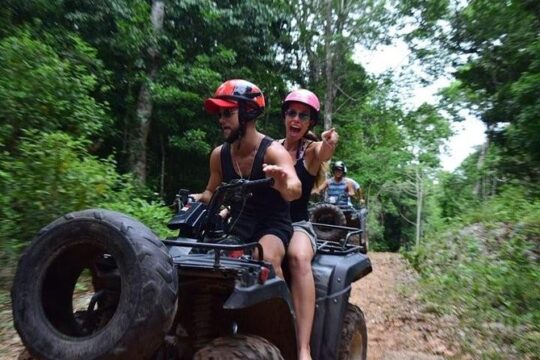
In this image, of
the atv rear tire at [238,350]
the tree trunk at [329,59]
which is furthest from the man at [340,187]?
the atv rear tire at [238,350]

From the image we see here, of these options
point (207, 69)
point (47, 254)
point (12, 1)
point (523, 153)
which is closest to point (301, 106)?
point (47, 254)

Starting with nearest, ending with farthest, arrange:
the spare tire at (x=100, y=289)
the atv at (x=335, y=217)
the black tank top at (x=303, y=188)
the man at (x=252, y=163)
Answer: the spare tire at (x=100, y=289), the man at (x=252, y=163), the black tank top at (x=303, y=188), the atv at (x=335, y=217)

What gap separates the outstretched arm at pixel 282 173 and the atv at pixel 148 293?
74mm

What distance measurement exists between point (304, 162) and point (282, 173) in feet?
3.64

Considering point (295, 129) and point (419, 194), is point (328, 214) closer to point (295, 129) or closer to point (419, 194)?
point (295, 129)

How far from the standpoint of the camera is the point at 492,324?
586 cm

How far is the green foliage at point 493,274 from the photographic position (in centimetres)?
554

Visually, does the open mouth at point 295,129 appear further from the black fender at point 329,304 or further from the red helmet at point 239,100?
the black fender at point 329,304

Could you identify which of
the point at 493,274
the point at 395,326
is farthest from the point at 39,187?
the point at 493,274

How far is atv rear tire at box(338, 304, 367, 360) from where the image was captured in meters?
3.63

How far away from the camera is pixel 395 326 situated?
21.2 feet

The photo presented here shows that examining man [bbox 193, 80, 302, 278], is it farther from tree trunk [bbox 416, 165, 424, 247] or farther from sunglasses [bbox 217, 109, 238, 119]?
tree trunk [bbox 416, 165, 424, 247]

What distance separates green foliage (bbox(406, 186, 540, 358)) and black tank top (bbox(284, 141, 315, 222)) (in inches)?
104

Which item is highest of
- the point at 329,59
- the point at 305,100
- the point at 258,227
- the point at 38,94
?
the point at 329,59
